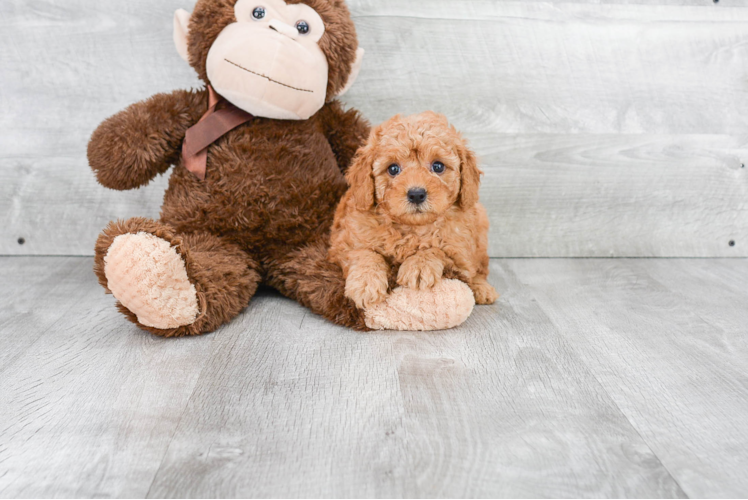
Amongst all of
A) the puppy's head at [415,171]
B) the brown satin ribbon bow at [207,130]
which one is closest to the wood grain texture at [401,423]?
the puppy's head at [415,171]

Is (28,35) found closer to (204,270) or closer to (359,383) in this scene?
Result: (204,270)

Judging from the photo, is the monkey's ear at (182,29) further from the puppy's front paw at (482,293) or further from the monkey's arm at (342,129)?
the puppy's front paw at (482,293)

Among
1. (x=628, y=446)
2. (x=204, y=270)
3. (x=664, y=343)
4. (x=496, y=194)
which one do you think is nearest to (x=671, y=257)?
(x=496, y=194)

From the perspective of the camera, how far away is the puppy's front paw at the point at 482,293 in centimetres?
125

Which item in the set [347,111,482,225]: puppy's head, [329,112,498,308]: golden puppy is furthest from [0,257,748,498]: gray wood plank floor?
[347,111,482,225]: puppy's head

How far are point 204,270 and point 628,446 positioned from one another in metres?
0.72

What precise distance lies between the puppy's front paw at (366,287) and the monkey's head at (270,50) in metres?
0.35

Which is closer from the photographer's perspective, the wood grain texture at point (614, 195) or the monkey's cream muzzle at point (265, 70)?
the monkey's cream muzzle at point (265, 70)

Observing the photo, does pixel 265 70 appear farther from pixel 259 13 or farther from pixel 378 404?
pixel 378 404

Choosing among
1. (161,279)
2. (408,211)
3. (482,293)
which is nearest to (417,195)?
(408,211)

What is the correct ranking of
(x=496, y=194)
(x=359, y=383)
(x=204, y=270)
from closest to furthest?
(x=359, y=383) → (x=204, y=270) → (x=496, y=194)

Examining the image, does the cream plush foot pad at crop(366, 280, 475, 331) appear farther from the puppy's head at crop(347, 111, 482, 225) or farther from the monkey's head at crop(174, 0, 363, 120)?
the monkey's head at crop(174, 0, 363, 120)

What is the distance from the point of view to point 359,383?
92 cm

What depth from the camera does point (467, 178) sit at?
41.9 inches
